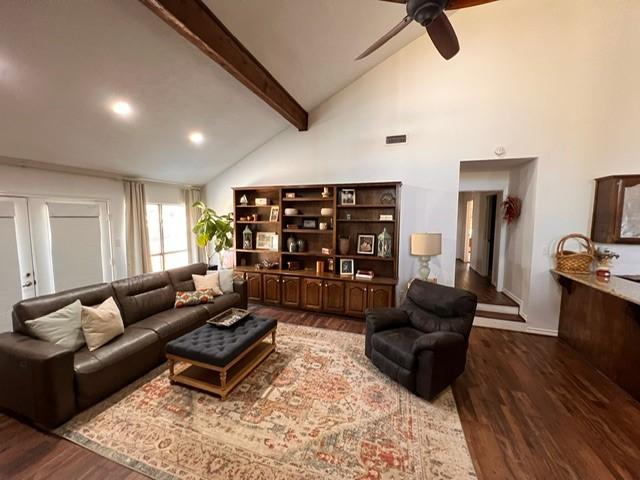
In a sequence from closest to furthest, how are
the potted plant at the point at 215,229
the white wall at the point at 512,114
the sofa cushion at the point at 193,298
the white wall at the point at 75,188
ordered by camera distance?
the white wall at the point at 75,188 < the white wall at the point at 512,114 < the sofa cushion at the point at 193,298 < the potted plant at the point at 215,229

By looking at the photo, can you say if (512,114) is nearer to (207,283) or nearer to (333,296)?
(333,296)

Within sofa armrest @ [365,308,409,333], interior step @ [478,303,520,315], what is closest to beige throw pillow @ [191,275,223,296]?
sofa armrest @ [365,308,409,333]

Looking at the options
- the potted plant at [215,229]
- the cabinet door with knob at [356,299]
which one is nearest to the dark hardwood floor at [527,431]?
the cabinet door with knob at [356,299]

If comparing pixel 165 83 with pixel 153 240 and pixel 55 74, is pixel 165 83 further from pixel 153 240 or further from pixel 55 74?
pixel 153 240

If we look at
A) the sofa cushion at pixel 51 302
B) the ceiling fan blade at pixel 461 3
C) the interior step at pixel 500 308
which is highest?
the ceiling fan blade at pixel 461 3

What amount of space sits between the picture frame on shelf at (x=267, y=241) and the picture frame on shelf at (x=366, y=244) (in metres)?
1.61

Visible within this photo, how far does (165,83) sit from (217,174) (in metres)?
2.75

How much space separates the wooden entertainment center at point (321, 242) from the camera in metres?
4.10

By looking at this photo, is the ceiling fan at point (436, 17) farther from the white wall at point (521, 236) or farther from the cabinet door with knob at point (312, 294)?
the cabinet door with knob at point (312, 294)

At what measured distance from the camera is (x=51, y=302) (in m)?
2.41

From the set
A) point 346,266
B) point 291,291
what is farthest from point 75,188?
point 346,266

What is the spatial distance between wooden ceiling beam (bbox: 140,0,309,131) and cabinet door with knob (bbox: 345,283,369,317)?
294 centimetres

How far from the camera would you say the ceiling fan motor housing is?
172cm

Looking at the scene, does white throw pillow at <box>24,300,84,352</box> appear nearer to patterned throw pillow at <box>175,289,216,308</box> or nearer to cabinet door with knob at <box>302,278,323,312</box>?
patterned throw pillow at <box>175,289,216,308</box>
